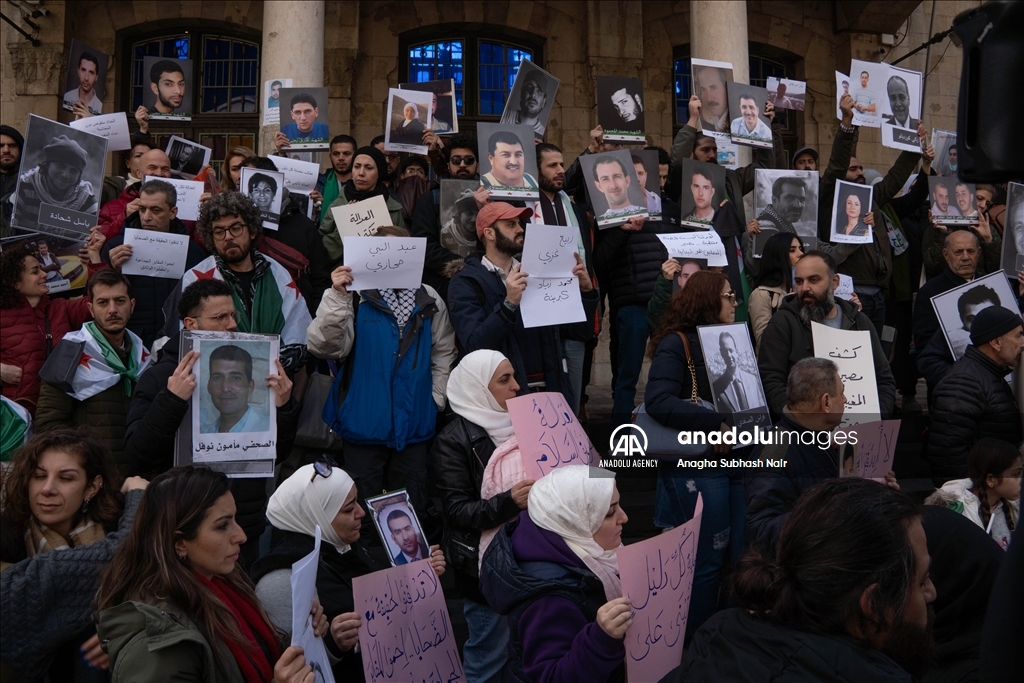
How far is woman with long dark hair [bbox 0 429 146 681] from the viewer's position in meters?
3.20

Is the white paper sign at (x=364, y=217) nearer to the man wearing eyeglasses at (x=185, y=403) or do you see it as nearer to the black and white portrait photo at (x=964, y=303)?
the man wearing eyeglasses at (x=185, y=403)

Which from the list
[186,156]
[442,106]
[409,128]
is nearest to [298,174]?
[409,128]

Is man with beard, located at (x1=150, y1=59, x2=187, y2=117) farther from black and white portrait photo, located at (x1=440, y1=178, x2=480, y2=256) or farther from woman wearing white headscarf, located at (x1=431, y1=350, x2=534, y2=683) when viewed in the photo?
woman wearing white headscarf, located at (x1=431, y1=350, x2=534, y2=683)

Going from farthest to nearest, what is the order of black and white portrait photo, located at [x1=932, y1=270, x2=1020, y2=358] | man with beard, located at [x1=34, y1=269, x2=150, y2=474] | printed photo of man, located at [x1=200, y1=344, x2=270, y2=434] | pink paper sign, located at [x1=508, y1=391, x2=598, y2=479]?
1. black and white portrait photo, located at [x1=932, y1=270, x2=1020, y2=358]
2. man with beard, located at [x1=34, y1=269, x2=150, y2=474]
3. printed photo of man, located at [x1=200, y1=344, x2=270, y2=434]
4. pink paper sign, located at [x1=508, y1=391, x2=598, y2=479]

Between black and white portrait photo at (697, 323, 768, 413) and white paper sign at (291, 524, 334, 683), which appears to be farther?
black and white portrait photo at (697, 323, 768, 413)

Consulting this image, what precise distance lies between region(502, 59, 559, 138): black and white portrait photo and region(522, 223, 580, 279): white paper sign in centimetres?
210

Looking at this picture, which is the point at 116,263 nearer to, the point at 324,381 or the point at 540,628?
the point at 324,381

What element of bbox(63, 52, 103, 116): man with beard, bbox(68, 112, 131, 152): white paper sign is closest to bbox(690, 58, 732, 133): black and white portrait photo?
bbox(68, 112, 131, 152): white paper sign

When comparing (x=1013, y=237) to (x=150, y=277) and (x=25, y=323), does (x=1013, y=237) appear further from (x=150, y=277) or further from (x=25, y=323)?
(x=25, y=323)

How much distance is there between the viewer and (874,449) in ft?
15.1

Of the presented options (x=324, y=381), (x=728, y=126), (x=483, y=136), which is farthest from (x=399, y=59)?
(x=324, y=381)

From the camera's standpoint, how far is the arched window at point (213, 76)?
1322 cm

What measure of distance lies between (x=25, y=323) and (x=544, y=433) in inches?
135

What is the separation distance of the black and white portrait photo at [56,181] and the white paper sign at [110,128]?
0.81 m
